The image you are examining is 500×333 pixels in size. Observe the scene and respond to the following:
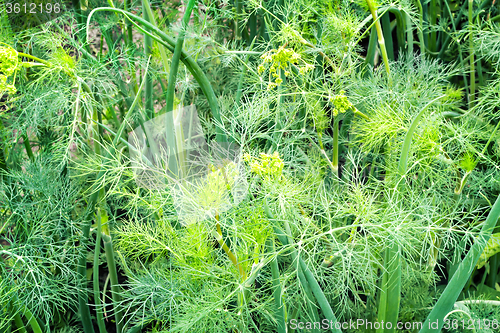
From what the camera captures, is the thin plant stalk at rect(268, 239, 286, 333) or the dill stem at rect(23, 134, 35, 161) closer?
the thin plant stalk at rect(268, 239, 286, 333)

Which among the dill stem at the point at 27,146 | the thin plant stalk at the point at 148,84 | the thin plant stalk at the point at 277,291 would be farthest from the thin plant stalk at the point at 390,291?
the dill stem at the point at 27,146

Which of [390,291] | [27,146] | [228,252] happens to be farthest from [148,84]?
[390,291]

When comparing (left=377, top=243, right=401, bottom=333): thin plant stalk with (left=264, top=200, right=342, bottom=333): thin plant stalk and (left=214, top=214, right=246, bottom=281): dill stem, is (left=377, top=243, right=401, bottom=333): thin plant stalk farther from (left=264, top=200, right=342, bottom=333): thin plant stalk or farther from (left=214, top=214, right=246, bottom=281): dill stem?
(left=214, top=214, right=246, bottom=281): dill stem

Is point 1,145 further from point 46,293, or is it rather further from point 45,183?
point 46,293

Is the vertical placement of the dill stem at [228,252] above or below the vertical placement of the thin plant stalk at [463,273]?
above

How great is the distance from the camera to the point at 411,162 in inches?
25.5

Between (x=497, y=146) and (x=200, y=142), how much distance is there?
551 mm

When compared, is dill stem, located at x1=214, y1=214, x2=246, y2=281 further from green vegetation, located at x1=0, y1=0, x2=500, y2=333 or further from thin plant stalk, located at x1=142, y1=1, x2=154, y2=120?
thin plant stalk, located at x1=142, y1=1, x2=154, y2=120

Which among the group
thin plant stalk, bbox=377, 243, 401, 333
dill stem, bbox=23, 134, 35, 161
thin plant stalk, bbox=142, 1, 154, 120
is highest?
thin plant stalk, bbox=142, 1, 154, 120

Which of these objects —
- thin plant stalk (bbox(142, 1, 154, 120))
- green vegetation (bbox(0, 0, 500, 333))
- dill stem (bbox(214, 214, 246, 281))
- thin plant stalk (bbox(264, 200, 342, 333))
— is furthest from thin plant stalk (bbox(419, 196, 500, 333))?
thin plant stalk (bbox(142, 1, 154, 120))

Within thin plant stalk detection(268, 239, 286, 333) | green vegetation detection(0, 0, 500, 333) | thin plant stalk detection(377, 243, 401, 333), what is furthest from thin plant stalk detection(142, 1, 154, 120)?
thin plant stalk detection(377, 243, 401, 333)

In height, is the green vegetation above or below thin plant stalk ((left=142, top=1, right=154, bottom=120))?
below

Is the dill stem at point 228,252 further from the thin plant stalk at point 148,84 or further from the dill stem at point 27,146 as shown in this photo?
the dill stem at point 27,146

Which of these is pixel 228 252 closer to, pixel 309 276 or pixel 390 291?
pixel 309 276
